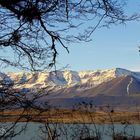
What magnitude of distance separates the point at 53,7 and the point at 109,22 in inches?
27.5

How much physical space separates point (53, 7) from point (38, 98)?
1.19 metres

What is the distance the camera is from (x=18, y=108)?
5.47 meters

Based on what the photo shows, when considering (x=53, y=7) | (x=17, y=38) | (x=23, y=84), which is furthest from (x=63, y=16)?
(x=23, y=84)

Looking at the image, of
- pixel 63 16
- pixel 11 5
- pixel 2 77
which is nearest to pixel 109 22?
pixel 63 16

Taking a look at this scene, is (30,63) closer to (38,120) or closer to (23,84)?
(23,84)

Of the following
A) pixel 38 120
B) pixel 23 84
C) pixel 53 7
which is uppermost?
pixel 53 7

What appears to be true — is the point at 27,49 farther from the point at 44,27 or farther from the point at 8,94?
the point at 8,94

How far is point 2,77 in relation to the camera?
232 inches

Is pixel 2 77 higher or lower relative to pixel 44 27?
lower

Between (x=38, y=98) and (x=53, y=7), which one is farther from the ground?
(x=53, y=7)

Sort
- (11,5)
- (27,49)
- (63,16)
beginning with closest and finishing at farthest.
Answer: (11,5), (63,16), (27,49)

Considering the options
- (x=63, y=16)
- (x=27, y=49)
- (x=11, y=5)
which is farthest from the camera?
(x=27, y=49)

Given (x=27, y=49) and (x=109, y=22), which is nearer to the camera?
(x=109, y=22)

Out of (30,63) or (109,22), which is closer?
(109,22)
